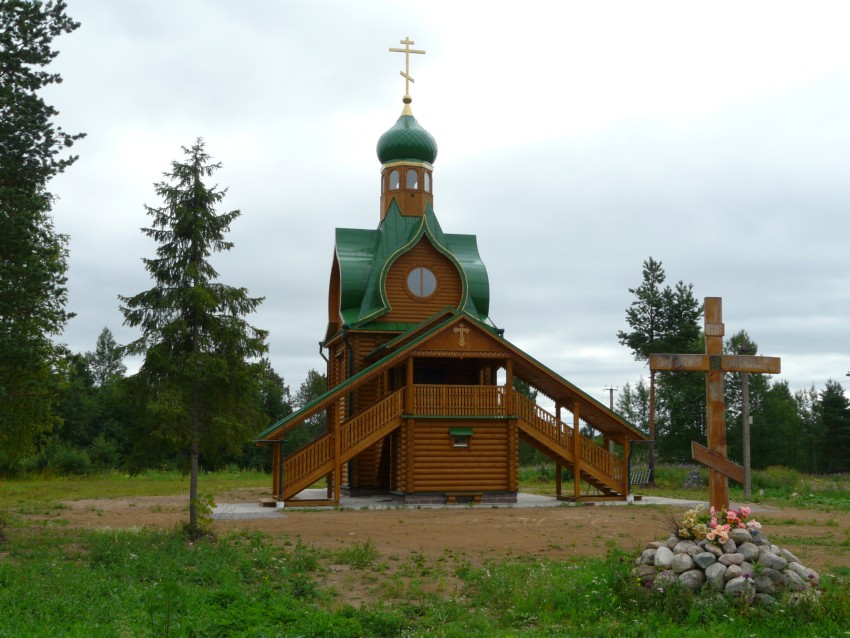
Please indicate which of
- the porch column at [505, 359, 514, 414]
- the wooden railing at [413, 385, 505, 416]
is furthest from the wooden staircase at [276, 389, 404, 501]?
the porch column at [505, 359, 514, 414]

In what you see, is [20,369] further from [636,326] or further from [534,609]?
[636,326]

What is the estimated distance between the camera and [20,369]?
54.8ft

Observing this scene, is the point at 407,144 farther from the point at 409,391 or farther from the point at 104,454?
the point at 104,454

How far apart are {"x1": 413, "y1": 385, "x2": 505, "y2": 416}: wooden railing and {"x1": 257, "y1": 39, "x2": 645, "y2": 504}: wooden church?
0.03 metres

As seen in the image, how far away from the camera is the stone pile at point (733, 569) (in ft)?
29.8

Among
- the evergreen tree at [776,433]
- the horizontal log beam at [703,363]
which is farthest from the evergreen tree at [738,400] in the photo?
the horizontal log beam at [703,363]

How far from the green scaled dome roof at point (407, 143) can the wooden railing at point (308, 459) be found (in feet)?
39.7

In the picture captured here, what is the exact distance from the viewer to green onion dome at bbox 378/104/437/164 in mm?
31891

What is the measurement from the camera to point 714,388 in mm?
11703

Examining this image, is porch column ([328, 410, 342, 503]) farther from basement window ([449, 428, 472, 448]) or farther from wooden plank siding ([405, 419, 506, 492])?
basement window ([449, 428, 472, 448])

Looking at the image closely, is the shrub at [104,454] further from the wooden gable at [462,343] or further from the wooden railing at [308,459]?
the wooden gable at [462,343]

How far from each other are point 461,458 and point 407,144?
12271mm

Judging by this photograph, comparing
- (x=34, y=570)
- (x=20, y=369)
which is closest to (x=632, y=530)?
(x=34, y=570)

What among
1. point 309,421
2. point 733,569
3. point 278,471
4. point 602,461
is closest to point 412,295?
point 278,471
